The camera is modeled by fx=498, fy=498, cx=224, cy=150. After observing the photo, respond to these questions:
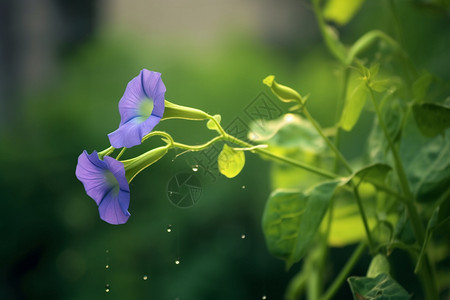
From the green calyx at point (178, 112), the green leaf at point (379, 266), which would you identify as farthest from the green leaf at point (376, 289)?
the green calyx at point (178, 112)

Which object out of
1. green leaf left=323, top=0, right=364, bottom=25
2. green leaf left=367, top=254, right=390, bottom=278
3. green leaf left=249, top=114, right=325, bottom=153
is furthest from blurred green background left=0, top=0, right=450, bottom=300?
green leaf left=367, top=254, right=390, bottom=278

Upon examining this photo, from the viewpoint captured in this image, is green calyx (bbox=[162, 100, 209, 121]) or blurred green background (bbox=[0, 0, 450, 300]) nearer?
green calyx (bbox=[162, 100, 209, 121])

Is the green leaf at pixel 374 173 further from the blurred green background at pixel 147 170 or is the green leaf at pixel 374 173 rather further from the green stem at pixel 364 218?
the blurred green background at pixel 147 170

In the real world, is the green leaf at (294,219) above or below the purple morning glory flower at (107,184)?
below

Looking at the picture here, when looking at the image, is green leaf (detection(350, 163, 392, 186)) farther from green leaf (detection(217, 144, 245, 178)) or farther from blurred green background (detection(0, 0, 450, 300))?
blurred green background (detection(0, 0, 450, 300))

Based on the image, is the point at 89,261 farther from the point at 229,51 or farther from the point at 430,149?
the point at 430,149
